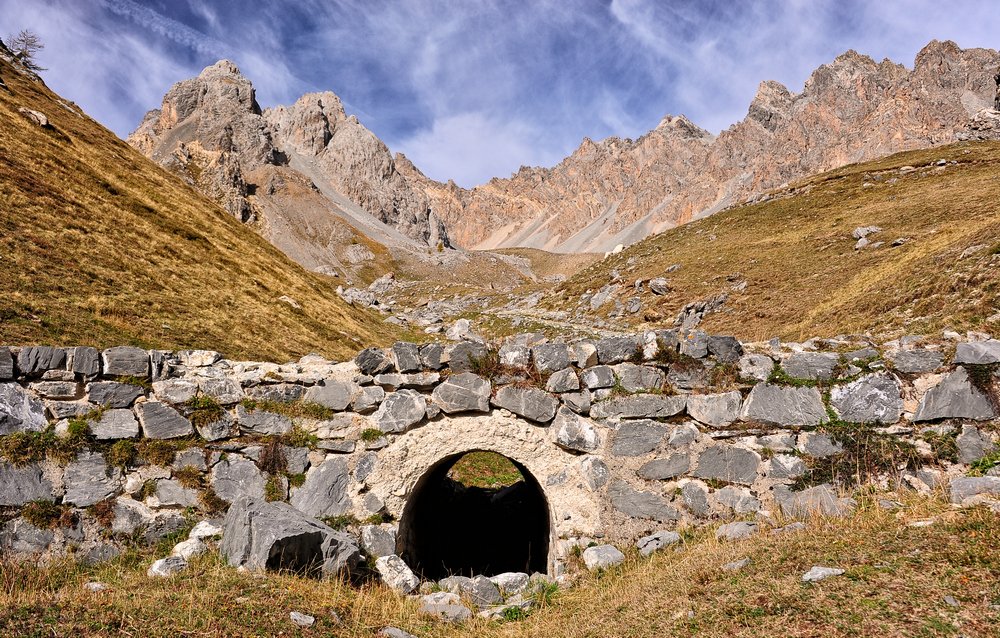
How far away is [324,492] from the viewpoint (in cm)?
905

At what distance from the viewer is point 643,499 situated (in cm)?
917

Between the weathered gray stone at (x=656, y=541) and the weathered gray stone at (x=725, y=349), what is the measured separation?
3.26 metres

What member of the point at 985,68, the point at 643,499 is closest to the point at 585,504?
the point at 643,499

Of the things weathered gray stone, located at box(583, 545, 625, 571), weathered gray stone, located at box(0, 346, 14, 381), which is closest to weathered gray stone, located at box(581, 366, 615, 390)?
weathered gray stone, located at box(583, 545, 625, 571)

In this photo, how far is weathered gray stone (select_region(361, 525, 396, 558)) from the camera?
8.89 meters

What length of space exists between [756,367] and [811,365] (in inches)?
36.7

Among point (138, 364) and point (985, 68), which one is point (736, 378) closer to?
point (138, 364)

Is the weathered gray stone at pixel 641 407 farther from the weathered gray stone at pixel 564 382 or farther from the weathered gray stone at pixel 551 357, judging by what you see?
the weathered gray stone at pixel 551 357

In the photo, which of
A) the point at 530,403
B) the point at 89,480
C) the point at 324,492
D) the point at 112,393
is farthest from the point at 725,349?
the point at 89,480

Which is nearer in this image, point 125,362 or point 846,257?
point 125,362

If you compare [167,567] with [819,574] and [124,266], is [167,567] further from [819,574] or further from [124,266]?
[124,266]

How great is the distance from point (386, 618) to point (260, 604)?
1.64m

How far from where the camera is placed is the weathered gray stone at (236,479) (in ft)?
28.5

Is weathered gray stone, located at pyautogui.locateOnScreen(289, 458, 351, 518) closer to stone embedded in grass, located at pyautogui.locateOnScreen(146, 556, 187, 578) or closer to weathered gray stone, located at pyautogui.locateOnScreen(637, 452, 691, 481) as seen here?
stone embedded in grass, located at pyautogui.locateOnScreen(146, 556, 187, 578)
